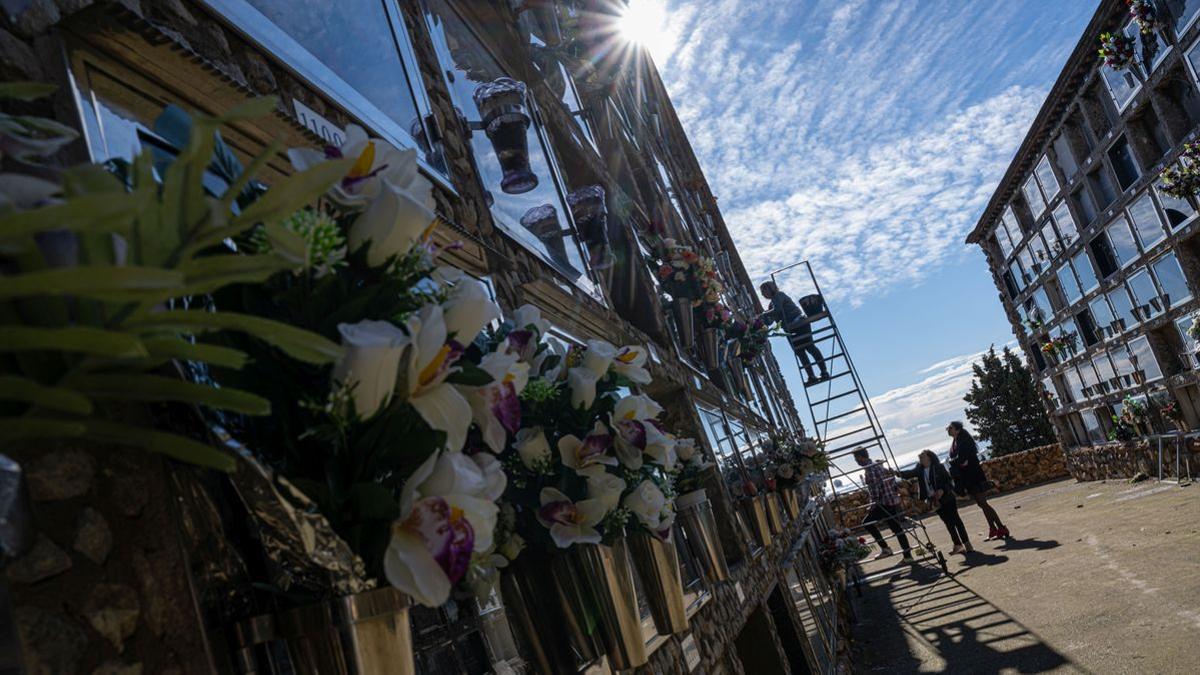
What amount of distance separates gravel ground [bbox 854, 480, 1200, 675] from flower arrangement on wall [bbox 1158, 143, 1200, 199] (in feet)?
24.0

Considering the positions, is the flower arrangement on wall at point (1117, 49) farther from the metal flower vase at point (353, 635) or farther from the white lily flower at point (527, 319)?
the metal flower vase at point (353, 635)

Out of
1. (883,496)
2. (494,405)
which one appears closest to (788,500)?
(883,496)

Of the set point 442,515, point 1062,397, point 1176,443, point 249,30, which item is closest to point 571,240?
point 249,30

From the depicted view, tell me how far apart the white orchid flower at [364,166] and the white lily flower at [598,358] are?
755mm

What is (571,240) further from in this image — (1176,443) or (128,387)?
(1176,443)

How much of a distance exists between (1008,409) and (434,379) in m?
47.5

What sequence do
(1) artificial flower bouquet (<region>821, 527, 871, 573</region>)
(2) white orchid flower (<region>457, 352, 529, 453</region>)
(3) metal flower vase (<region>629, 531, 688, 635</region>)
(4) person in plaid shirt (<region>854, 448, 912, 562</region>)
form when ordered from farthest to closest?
(4) person in plaid shirt (<region>854, 448, 912, 562</region>) < (1) artificial flower bouquet (<region>821, 527, 871, 573</region>) < (3) metal flower vase (<region>629, 531, 688, 635</region>) < (2) white orchid flower (<region>457, 352, 529, 453</region>)

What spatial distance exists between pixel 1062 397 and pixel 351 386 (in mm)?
37529

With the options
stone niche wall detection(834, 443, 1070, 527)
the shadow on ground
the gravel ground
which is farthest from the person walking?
stone niche wall detection(834, 443, 1070, 527)

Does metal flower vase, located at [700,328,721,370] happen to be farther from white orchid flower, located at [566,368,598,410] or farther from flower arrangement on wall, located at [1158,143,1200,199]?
flower arrangement on wall, located at [1158,143,1200,199]

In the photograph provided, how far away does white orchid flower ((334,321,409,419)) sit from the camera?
36.3 inches

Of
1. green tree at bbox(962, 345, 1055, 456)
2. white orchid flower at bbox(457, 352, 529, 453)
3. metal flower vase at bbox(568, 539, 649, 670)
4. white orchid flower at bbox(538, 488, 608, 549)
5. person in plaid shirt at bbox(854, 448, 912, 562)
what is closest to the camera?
white orchid flower at bbox(457, 352, 529, 453)

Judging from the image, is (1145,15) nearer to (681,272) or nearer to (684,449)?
(681,272)

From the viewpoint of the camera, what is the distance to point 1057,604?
8.51m
